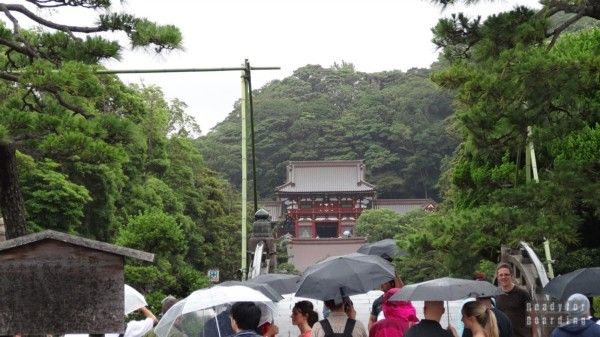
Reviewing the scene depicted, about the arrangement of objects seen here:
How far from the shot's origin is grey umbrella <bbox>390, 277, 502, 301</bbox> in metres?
7.34

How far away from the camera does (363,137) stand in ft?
255

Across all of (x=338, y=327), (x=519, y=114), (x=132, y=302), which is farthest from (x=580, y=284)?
(x=132, y=302)

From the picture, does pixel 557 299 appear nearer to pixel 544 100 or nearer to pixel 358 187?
pixel 544 100

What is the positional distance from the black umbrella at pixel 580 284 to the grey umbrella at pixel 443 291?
0.97 meters

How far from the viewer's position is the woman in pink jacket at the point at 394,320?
24.3 ft

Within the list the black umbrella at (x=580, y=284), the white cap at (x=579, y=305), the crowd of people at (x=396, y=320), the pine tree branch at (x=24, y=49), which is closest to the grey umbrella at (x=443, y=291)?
the crowd of people at (x=396, y=320)

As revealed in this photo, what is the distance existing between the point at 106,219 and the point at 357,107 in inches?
2251

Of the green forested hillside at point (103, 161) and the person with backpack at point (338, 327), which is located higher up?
the green forested hillside at point (103, 161)

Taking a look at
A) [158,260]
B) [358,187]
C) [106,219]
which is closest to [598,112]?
[158,260]

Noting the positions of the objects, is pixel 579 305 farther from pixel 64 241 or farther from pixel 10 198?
pixel 10 198

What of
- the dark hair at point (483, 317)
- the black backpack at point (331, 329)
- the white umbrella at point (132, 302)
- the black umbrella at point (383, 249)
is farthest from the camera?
the black umbrella at point (383, 249)

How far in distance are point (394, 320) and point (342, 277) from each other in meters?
0.88

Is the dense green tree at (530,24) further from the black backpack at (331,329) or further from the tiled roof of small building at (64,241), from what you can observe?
the tiled roof of small building at (64,241)

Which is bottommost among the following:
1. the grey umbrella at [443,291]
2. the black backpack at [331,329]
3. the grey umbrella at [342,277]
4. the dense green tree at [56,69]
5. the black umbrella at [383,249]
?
the black backpack at [331,329]
